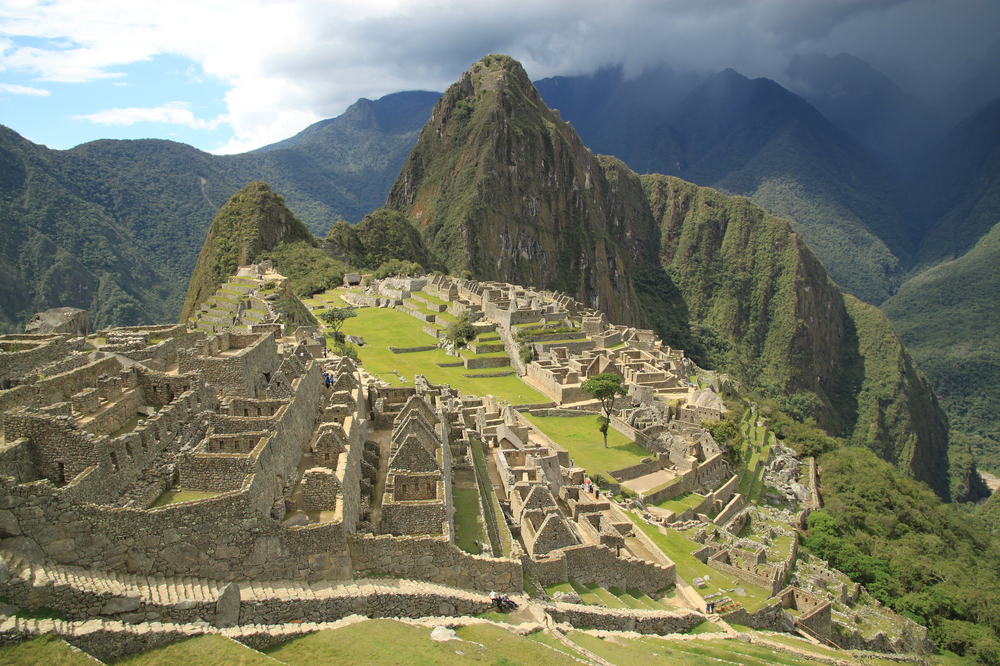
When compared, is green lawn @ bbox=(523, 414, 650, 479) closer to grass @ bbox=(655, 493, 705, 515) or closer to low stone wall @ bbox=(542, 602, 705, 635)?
grass @ bbox=(655, 493, 705, 515)

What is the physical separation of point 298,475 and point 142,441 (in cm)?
416

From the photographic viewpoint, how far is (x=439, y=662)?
12.1 meters

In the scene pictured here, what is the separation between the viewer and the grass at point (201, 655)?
1012 centimetres

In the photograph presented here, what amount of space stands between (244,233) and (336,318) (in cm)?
4551

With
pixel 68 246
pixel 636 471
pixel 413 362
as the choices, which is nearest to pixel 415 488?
pixel 636 471

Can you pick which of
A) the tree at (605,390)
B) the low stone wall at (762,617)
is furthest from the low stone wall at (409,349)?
the low stone wall at (762,617)

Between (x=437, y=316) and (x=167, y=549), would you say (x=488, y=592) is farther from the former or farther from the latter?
(x=437, y=316)

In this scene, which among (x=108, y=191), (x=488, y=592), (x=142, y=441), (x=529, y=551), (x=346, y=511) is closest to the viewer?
(x=142, y=441)

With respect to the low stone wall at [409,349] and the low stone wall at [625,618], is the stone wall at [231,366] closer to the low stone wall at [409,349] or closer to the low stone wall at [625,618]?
the low stone wall at [625,618]

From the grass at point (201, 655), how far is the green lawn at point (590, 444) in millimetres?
23539

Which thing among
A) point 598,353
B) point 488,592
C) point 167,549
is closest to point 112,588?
point 167,549

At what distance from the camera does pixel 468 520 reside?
61.1 feet

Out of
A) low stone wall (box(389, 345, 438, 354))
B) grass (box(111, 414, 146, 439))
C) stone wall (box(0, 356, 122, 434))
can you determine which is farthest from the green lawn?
stone wall (box(0, 356, 122, 434))

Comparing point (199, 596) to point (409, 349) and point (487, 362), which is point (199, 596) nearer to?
point (487, 362)
